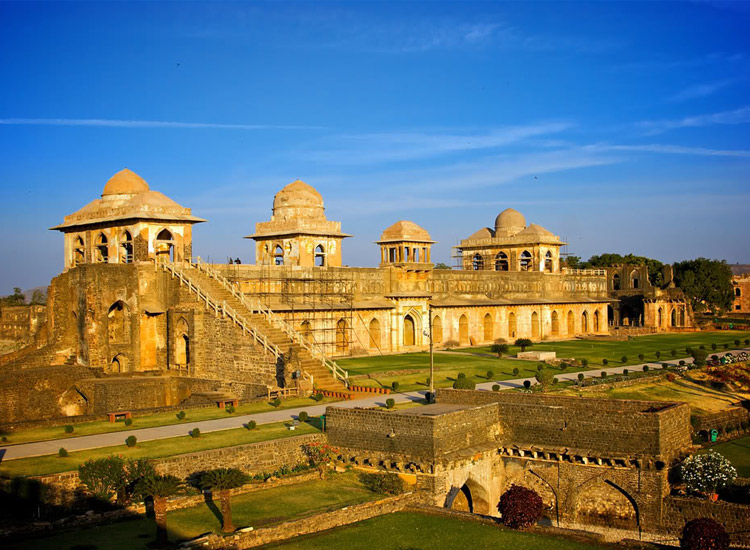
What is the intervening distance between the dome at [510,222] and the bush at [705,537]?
59716 mm

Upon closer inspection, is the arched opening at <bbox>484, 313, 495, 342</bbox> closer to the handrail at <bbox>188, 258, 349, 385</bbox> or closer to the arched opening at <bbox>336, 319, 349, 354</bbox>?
the arched opening at <bbox>336, 319, 349, 354</bbox>

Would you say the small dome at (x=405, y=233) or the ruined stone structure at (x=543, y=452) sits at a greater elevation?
the small dome at (x=405, y=233)

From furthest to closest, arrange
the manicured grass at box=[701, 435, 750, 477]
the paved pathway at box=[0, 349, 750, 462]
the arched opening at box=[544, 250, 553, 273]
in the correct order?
the arched opening at box=[544, 250, 553, 273], the manicured grass at box=[701, 435, 750, 477], the paved pathway at box=[0, 349, 750, 462]

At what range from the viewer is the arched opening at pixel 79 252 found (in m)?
55.2

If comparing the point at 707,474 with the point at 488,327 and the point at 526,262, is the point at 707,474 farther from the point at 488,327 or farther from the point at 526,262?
the point at 526,262

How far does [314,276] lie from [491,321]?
747 inches

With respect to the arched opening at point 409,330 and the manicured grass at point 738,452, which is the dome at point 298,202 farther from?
the manicured grass at point 738,452

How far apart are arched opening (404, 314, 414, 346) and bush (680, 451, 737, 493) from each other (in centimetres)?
3302

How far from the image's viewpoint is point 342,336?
5569 centimetres

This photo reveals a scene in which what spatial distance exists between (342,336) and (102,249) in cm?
1693

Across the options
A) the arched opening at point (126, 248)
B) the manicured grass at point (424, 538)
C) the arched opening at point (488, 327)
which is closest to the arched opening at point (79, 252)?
the arched opening at point (126, 248)

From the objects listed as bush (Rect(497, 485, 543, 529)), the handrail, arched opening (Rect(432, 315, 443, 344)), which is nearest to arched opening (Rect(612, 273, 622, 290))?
arched opening (Rect(432, 315, 443, 344))

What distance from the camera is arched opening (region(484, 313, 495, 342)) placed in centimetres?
6688

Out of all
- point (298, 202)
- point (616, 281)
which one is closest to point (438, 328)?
point (298, 202)
